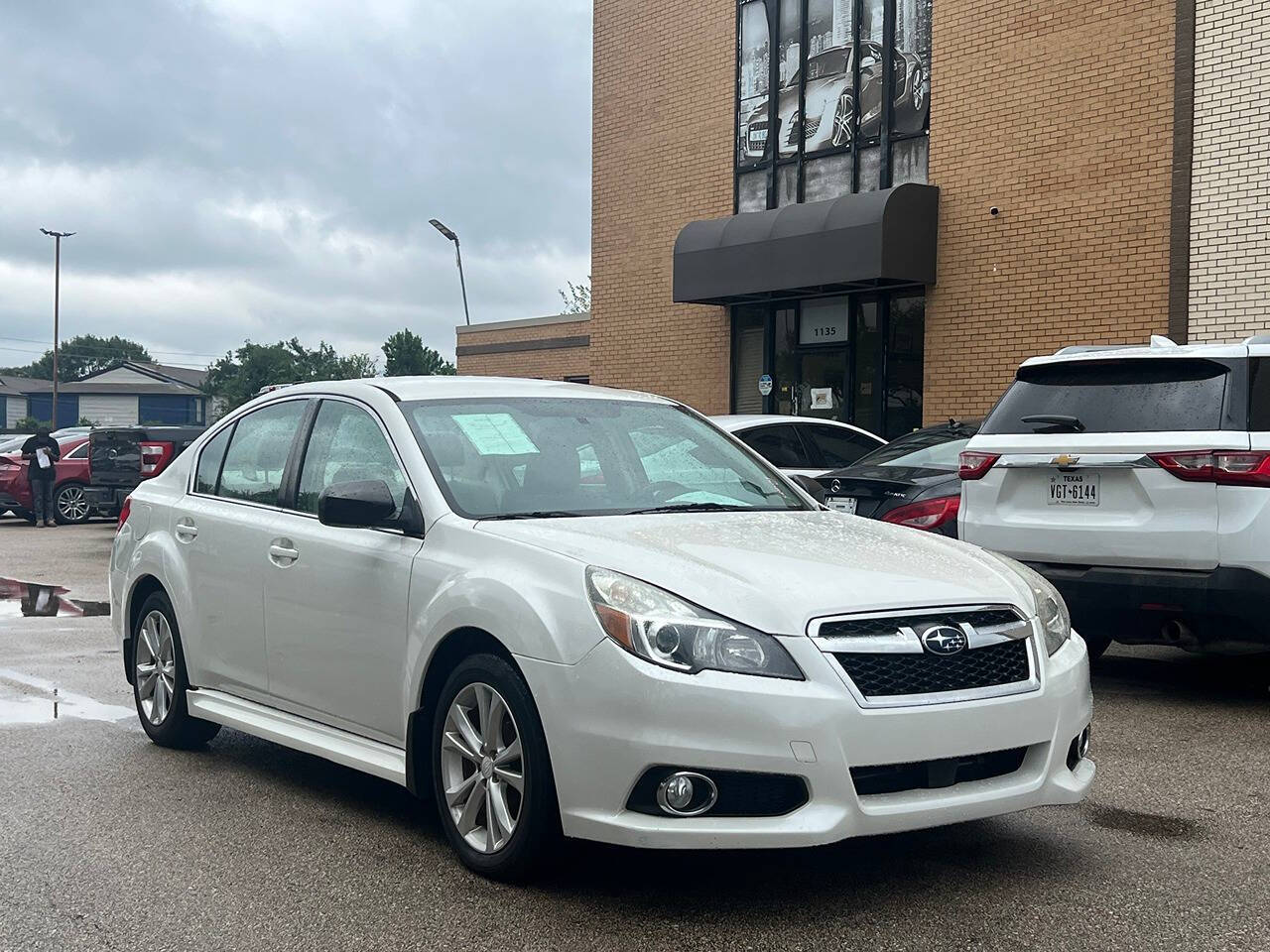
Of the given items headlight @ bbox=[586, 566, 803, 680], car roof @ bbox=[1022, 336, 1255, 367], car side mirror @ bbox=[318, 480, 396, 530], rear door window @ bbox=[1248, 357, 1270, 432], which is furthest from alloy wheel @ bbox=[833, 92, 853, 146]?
headlight @ bbox=[586, 566, 803, 680]

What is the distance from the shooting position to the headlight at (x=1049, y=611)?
177 inches

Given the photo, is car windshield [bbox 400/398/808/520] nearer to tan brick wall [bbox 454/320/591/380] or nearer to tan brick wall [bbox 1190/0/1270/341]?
tan brick wall [bbox 1190/0/1270/341]

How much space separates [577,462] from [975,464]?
3221 millimetres

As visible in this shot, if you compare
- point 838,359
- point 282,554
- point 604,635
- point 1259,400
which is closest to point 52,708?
point 282,554

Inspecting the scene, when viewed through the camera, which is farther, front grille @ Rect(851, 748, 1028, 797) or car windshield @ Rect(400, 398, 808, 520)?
car windshield @ Rect(400, 398, 808, 520)

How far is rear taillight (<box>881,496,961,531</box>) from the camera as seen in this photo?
8617mm

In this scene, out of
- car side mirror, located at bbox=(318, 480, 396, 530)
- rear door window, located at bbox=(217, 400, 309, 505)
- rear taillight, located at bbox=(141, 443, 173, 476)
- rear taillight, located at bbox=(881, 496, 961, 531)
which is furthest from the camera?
rear taillight, located at bbox=(141, 443, 173, 476)

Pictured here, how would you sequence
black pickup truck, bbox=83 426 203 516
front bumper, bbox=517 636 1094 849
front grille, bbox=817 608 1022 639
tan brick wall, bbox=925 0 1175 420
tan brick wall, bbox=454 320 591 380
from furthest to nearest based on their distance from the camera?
tan brick wall, bbox=454 320 591 380 < black pickup truck, bbox=83 426 203 516 < tan brick wall, bbox=925 0 1175 420 < front grille, bbox=817 608 1022 639 < front bumper, bbox=517 636 1094 849

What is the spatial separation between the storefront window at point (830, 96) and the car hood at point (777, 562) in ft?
44.3

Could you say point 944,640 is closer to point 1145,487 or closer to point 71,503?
point 1145,487

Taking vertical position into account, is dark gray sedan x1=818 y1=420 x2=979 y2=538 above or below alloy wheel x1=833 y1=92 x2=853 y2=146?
below

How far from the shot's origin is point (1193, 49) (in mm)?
14703

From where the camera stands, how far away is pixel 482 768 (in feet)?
14.5

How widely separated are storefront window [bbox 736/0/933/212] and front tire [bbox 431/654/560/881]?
14252 millimetres
